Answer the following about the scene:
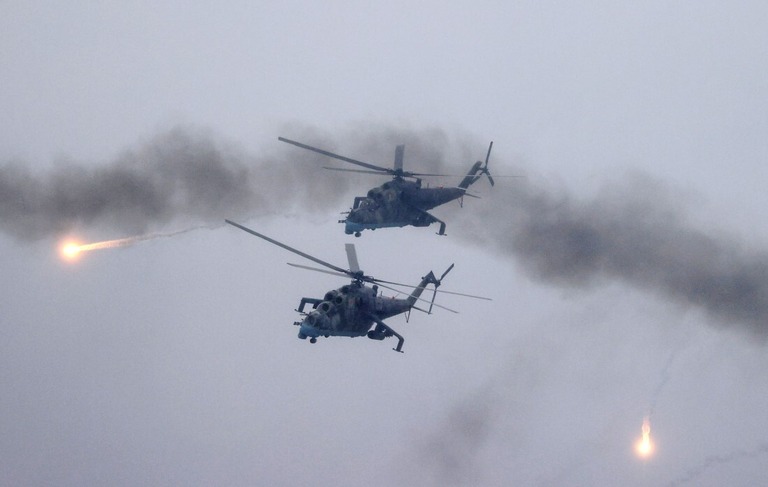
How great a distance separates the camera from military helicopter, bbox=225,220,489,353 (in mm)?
64062

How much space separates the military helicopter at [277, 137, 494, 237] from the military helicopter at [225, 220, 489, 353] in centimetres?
280

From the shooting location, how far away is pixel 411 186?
74312 millimetres

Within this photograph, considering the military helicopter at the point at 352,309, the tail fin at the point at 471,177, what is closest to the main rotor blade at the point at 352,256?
the military helicopter at the point at 352,309

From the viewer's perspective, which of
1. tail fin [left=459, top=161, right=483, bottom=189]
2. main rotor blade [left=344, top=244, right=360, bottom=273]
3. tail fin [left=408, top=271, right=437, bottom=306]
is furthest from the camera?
tail fin [left=459, top=161, right=483, bottom=189]

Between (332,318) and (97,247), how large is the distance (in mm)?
17842

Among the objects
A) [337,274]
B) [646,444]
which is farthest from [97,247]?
[646,444]

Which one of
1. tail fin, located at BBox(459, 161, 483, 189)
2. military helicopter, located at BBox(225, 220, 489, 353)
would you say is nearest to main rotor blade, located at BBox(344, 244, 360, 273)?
military helicopter, located at BBox(225, 220, 489, 353)

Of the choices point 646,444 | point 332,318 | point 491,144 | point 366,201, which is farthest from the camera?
point 646,444

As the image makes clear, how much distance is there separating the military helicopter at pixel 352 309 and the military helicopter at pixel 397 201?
280 cm

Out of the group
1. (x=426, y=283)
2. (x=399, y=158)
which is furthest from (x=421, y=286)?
(x=399, y=158)

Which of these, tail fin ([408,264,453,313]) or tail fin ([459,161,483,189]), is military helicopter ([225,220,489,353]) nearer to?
tail fin ([408,264,453,313])

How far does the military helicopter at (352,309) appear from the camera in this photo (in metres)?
64.1

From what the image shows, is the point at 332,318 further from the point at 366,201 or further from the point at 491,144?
the point at 491,144

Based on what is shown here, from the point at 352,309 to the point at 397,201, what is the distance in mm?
9703
